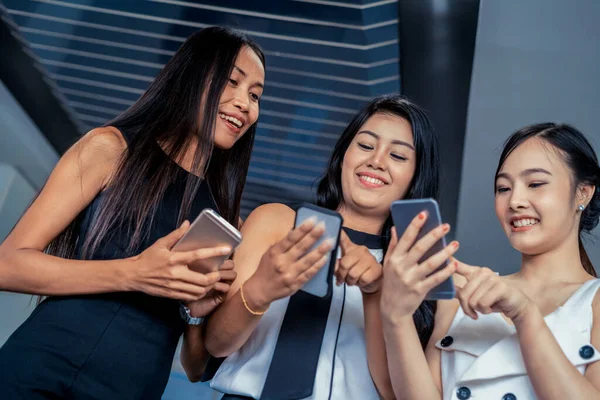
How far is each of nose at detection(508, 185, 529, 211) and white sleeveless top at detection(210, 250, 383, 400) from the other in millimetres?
471

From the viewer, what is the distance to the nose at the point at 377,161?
6.28 ft

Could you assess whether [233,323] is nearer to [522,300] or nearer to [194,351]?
[194,351]

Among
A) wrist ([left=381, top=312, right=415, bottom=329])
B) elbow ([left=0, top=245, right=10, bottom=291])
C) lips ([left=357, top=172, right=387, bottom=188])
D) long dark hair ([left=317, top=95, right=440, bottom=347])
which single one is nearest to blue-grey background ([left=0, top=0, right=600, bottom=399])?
long dark hair ([left=317, top=95, right=440, bottom=347])

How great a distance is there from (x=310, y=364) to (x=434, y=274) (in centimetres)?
43

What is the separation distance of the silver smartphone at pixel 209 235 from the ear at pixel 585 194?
954 millimetres

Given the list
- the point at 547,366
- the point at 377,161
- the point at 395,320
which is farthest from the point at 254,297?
the point at 547,366

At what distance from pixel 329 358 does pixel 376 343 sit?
0.14 metres

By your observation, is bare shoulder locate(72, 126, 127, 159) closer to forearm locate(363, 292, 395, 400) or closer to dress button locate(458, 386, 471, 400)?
forearm locate(363, 292, 395, 400)

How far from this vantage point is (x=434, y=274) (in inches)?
57.0

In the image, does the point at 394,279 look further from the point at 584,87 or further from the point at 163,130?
the point at 584,87

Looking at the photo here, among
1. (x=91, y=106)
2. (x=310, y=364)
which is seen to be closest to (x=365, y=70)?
(x=91, y=106)

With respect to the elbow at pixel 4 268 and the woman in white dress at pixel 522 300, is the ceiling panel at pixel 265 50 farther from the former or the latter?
the elbow at pixel 4 268

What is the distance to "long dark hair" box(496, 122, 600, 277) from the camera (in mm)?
1856

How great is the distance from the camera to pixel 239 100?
2.15 metres
